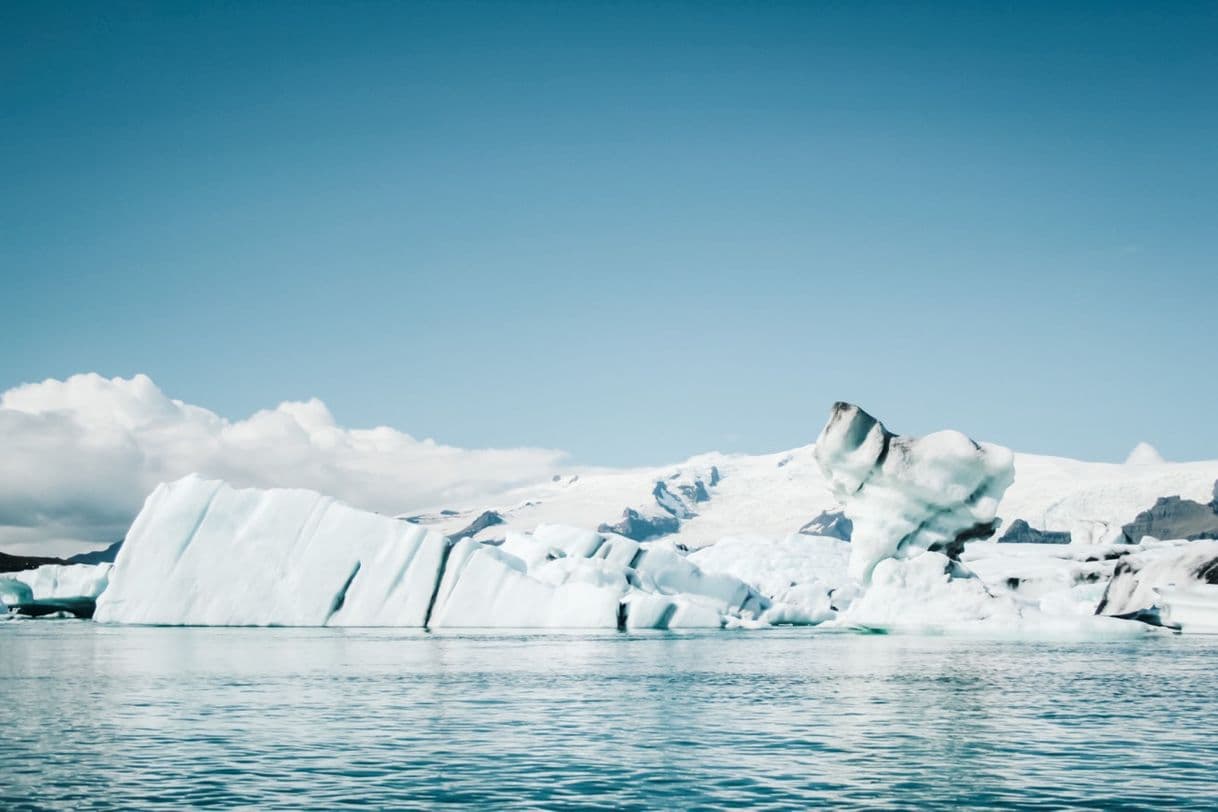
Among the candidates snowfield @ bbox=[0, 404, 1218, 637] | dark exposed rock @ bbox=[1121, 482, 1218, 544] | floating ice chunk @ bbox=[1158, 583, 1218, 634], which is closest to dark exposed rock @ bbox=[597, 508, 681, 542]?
dark exposed rock @ bbox=[1121, 482, 1218, 544]

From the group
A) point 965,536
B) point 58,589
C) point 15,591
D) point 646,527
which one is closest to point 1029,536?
point 965,536

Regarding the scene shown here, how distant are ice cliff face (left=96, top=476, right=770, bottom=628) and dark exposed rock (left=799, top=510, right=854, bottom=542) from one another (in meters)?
117

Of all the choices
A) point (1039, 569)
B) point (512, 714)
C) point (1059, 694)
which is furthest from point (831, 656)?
point (1039, 569)

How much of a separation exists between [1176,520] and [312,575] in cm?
A: 7260

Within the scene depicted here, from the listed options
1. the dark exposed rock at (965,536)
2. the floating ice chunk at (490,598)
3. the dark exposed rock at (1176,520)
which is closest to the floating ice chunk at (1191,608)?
the dark exposed rock at (965,536)

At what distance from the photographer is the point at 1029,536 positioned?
4092 inches

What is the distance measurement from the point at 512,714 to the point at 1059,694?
30.0 feet

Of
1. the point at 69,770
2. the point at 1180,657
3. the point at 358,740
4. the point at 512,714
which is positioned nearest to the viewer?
the point at 69,770

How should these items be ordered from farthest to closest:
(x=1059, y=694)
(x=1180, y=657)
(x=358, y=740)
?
(x=1180, y=657) < (x=1059, y=694) < (x=358, y=740)

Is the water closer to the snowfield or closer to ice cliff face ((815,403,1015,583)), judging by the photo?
the snowfield

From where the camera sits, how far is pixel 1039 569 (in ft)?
197

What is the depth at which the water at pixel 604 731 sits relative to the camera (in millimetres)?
10964

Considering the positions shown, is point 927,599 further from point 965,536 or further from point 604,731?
point 604,731

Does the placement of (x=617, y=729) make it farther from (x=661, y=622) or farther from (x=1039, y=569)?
(x=1039, y=569)
